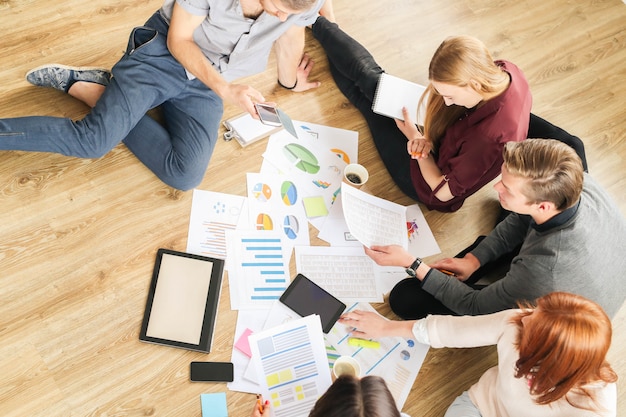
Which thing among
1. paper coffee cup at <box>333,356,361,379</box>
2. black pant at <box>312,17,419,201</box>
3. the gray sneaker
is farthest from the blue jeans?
paper coffee cup at <box>333,356,361,379</box>

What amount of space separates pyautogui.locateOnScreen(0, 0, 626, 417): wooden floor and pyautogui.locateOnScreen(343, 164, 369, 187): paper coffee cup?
16 centimetres

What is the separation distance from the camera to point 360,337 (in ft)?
7.06

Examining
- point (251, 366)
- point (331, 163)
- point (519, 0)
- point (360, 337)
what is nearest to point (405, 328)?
point (360, 337)

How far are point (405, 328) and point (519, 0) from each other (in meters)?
2.16

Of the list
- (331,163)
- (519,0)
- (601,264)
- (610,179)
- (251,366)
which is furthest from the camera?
(519,0)

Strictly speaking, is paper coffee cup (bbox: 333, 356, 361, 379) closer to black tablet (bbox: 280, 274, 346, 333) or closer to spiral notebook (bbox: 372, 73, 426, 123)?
black tablet (bbox: 280, 274, 346, 333)

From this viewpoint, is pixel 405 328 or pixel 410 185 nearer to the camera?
pixel 405 328

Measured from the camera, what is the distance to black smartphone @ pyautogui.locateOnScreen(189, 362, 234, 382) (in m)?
2.01

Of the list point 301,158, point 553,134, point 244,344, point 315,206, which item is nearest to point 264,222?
point 315,206

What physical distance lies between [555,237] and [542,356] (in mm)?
431

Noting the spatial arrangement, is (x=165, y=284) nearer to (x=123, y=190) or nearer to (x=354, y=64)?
(x=123, y=190)

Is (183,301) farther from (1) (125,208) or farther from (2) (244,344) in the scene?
(1) (125,208)

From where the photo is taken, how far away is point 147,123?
230 cm

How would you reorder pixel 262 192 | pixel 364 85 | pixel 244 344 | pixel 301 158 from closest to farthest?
pixel 244 344 < pixel 262 192 < pixel 301 158 < pixel 364 85
